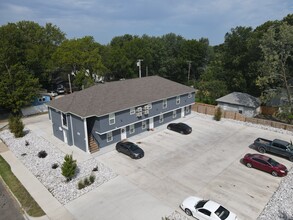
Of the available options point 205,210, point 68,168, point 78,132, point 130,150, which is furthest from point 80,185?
point 205,210

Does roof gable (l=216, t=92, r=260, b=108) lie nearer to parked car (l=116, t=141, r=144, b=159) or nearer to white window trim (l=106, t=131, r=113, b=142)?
parked car (l=116, t=141, r=144, b=159)

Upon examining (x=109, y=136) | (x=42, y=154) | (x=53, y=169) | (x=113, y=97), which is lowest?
(x=53, y=169)

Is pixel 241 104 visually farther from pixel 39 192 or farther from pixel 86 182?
pixel 39 192

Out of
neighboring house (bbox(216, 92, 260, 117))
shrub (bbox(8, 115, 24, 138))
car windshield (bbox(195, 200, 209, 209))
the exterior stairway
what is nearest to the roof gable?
neighboring house (bbox(216, 92, 260, 117))

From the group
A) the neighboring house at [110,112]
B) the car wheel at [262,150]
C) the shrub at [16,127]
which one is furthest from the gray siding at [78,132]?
the car wheel at [262,150]

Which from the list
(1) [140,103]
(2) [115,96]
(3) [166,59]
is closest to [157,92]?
(1) [140,103]

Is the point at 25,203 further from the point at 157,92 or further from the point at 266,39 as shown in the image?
the point at 266,39

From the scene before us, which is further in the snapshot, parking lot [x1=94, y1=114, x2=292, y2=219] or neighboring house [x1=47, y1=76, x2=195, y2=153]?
neighboring house [x1=47, y1=76, x2=195, y2=153]
